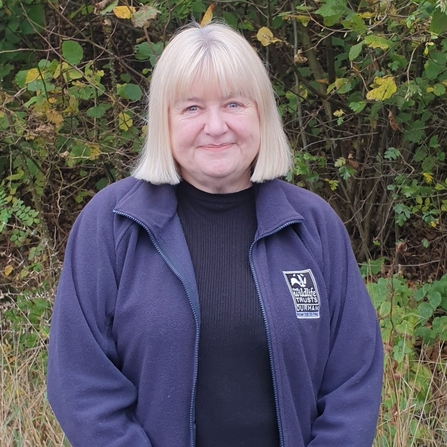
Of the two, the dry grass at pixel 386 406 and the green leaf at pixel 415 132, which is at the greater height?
the green leaf at pixel 415 132

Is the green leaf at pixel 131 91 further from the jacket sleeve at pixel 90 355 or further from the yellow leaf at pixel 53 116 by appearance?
the jacket sleeve at pixel 90 355

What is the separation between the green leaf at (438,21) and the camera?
2998 mm

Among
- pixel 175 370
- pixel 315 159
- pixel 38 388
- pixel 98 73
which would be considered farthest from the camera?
pixel 315 159

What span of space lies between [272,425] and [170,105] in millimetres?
985

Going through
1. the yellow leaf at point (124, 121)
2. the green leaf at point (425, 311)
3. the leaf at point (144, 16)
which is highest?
the leaf at point (144, 16)

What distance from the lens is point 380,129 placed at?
191 inches

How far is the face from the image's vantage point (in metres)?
2.06

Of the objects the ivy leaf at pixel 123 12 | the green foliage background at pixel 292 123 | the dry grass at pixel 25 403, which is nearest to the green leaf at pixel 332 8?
the green foliage background at pixel 292 123

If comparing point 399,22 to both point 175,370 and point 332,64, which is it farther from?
point 175,370

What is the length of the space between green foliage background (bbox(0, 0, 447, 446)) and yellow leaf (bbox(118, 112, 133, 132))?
0.06 ft

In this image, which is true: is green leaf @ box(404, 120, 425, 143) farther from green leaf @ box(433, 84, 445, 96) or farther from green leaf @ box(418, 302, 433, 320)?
green leaf @ box(418, 302, 433, 320)

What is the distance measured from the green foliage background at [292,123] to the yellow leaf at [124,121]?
2 cm

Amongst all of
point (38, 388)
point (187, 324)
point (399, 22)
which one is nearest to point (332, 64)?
point (399, 22)

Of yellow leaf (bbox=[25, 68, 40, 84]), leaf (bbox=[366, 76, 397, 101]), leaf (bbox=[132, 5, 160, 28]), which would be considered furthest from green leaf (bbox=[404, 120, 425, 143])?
yellow leaf (bbox=[25, 68, 40, 84])
